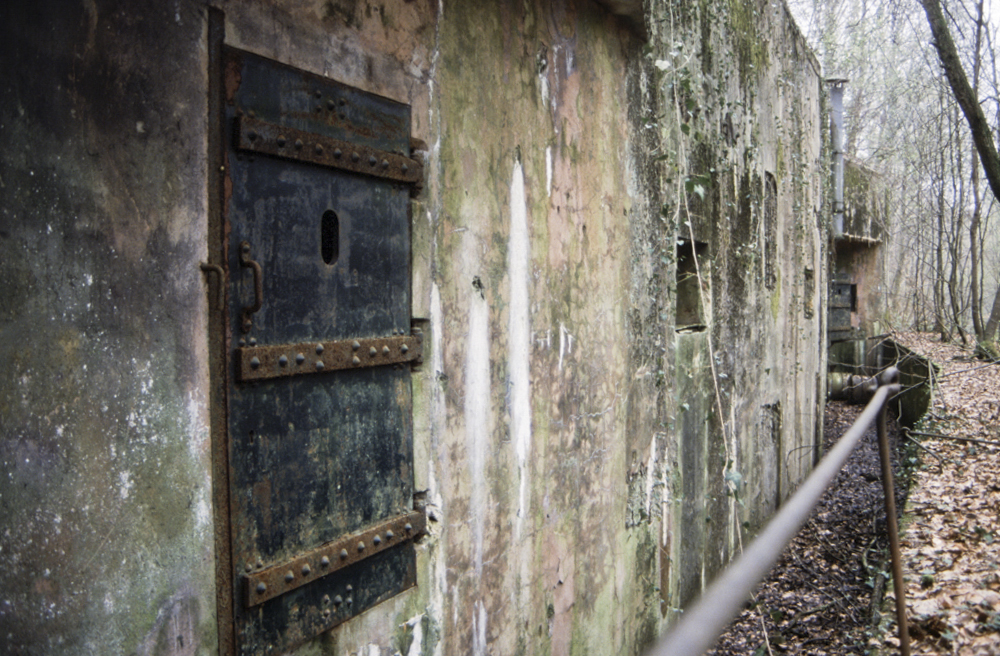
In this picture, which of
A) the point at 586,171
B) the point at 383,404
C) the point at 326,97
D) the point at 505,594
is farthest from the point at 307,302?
the point at 586,171

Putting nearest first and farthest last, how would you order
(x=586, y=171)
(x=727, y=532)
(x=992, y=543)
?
(x=586, y=171) < (x=992, y=543) < (x=727, y=532)

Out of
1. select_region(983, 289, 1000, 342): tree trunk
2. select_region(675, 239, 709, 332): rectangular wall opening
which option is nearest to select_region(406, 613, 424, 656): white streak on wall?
select_region(675, 239, 709, 332): rectangular wall opening

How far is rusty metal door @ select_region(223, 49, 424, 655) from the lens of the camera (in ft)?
6.17

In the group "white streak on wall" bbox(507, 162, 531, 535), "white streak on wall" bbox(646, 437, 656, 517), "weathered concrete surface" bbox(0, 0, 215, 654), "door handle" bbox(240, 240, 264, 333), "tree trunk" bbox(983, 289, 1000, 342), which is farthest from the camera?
"tree trunk" bbox(983, 289, 1000, 342)

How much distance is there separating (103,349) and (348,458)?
82 centimetres

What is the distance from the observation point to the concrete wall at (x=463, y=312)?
4.99 ft

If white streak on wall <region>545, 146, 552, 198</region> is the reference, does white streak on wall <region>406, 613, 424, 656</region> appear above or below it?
below

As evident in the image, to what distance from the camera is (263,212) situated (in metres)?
1.93

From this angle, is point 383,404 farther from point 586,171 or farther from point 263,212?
point 586,171

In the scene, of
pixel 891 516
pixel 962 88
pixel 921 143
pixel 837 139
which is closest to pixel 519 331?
pixel 891 516

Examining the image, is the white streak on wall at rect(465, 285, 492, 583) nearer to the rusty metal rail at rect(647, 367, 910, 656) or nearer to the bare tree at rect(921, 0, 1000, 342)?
the rusty metal rail at rect(647, 367, 910, 656)

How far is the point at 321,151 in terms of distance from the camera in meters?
2.08

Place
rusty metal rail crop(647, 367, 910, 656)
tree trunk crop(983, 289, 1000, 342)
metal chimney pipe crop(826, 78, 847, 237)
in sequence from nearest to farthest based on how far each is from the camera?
rusty metal rail crop(647, 367, 910, 656), metal chimney pipe crop(826, 78, 847, 237), tree trunk crop(983, 289, 1000, 342)

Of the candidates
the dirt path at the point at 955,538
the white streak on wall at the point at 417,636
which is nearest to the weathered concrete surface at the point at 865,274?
the dirt path at the point at 955,538
